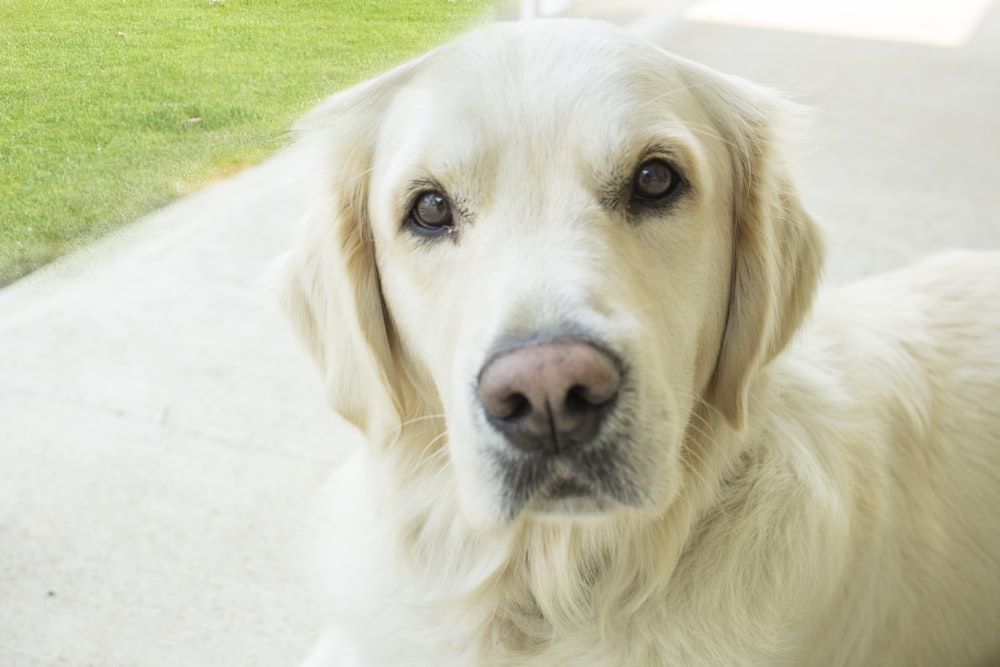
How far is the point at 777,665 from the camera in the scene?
5.90 feet

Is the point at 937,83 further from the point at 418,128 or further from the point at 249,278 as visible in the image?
the point at 418,128

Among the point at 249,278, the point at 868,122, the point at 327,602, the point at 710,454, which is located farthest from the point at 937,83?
the point at 327,602

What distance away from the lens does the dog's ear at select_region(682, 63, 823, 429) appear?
1.77 metres

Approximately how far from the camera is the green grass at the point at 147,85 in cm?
197

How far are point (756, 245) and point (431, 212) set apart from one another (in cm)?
61

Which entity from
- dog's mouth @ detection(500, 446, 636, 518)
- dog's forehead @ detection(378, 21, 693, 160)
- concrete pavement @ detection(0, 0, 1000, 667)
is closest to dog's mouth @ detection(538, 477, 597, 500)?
dog's mouth @ detection(500, 446, 636, 518)

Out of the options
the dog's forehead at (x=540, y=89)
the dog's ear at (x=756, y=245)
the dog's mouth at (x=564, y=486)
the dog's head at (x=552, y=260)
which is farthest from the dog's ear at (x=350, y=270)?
the dog's ear at (x=756, y=245)

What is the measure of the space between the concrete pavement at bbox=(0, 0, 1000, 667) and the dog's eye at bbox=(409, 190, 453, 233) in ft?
1.44

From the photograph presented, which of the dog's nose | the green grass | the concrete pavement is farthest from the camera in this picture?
the concrete pavement

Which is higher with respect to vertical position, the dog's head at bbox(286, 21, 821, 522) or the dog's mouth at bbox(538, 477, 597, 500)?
the dog's head at bbox(286, 21, 821, 522)

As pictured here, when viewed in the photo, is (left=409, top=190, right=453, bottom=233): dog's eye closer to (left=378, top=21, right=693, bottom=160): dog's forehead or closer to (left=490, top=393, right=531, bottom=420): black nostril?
(left=378, top=21, right=693, bottom=160): dog's forehead

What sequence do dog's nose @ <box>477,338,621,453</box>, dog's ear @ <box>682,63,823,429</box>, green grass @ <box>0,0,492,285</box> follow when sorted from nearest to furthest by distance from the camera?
1. dog's nose @ <box>477,338,621,453</box>
2. dog's ear @ <box>682,63,823,429</box>
3. green grass @ <box>0,0,492,285</box>

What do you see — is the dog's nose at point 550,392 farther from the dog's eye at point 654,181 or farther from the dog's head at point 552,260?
the dog's eye at point 654,181

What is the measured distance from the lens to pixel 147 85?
2051 millimetres
